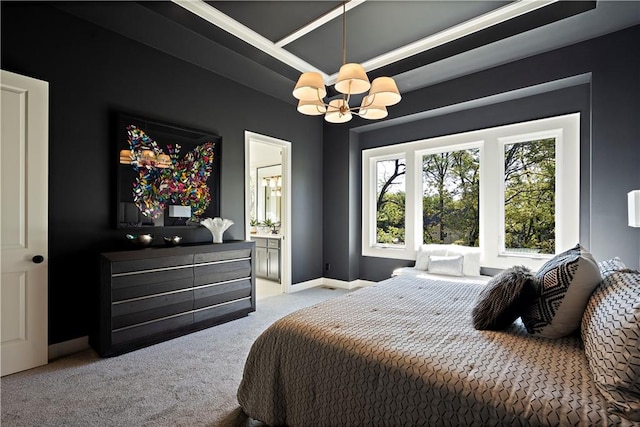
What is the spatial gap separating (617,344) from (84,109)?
390 cm

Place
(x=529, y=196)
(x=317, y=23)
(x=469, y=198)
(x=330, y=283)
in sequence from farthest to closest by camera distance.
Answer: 1. (x=330, y=283)
2. (x=469, y=198)
3. (x=529, y=196)
4. (x=317, y=23)

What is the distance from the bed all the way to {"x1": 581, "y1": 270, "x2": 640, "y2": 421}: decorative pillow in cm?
4

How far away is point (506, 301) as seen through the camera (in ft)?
5.24

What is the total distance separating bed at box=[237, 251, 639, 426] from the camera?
3.47 ft

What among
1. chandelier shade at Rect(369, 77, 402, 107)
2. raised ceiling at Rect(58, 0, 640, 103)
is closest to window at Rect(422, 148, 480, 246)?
raised ceiling at Rect(58, 0, 640, 103)

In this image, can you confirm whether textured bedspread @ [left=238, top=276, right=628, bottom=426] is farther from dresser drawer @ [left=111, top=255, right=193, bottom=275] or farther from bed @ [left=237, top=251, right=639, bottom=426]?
dresser drawer @ [left=111, top=255, right=193, bottom=275]

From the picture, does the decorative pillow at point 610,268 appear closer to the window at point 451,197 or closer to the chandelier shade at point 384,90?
the chandelier shade at point 384,90

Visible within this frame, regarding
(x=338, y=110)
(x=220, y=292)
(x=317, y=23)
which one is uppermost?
(x=317, y=23)

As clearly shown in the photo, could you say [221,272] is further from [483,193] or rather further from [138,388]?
[483,193]

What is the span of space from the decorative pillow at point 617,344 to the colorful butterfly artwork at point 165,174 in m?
3.52

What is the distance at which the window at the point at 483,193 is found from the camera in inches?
144

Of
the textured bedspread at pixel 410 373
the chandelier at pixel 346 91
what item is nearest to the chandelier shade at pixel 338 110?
the chandelier at pixel 346 91

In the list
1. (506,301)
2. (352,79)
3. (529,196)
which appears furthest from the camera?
(529,196)

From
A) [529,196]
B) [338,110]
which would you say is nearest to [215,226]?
[338,110]
